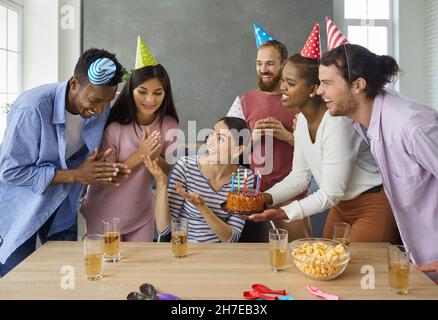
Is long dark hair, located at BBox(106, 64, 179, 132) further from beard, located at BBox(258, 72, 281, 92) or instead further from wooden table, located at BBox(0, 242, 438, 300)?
wooden table, located at BBox(0, 242, 438, 300)

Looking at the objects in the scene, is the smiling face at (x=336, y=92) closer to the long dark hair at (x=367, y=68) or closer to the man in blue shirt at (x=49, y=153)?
the long dark hair at (x=367, y=68)

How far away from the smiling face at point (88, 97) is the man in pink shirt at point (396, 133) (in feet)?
2.69

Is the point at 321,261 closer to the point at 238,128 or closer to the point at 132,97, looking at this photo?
the point at 238,128

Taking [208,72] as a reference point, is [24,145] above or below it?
below

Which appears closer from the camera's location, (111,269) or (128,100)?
(111,269)

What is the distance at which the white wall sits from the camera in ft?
13.6

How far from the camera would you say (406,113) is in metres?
1.32

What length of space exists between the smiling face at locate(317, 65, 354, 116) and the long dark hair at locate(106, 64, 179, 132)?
0.67 meters

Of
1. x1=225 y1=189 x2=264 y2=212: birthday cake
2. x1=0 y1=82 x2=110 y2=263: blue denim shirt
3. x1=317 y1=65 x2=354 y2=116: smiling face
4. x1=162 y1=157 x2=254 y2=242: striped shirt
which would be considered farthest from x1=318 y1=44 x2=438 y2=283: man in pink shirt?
x1=0 y1=82 x2=110 y2=263: blue denim shirt

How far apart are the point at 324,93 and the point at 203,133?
2926 millimetres
